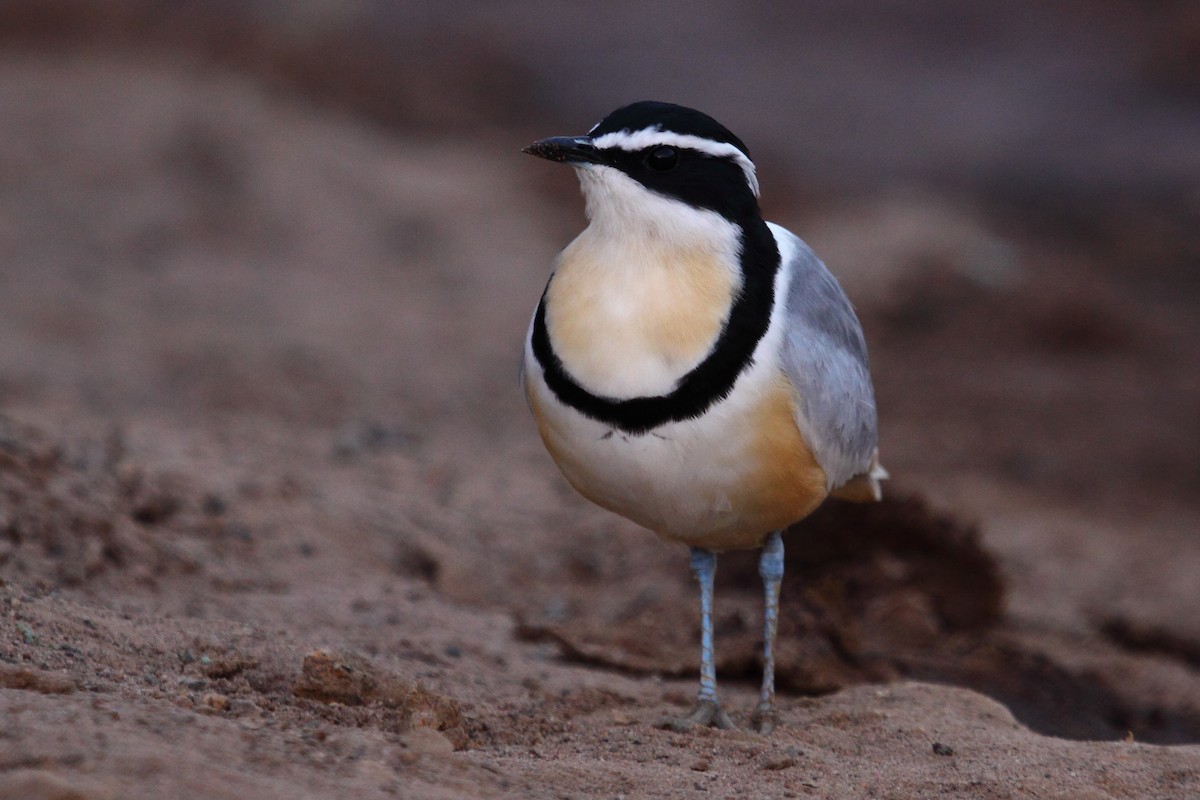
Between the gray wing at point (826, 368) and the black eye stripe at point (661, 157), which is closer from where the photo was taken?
the black eye stripe at point (661, 157)

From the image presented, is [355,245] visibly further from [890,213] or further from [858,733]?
[858,733]

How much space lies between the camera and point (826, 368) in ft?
13.7

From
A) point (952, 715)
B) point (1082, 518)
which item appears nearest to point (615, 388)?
point (952, 715)

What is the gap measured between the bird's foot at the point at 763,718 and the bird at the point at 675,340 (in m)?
0.70

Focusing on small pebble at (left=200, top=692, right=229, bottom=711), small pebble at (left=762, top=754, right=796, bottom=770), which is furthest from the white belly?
small pebble at (left=200, top=692, right=229, bottom=711)

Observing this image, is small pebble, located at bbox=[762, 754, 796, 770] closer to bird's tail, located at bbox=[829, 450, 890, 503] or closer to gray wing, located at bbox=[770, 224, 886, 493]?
gray wing, located at bbox=[770, 224, 886, 493]

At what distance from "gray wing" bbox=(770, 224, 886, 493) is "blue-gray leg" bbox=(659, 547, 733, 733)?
0.50 metres

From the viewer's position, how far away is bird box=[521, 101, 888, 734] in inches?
151

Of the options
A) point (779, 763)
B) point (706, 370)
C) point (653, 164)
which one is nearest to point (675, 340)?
point (706, 370)

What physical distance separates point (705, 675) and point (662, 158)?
5.41ft

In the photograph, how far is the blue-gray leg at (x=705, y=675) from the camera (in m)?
4.34

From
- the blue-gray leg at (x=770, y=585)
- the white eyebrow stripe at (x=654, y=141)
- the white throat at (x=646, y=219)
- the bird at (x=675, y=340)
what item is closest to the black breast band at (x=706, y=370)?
the bird at (x=675, y=340)

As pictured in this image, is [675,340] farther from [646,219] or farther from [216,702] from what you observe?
[216,702]

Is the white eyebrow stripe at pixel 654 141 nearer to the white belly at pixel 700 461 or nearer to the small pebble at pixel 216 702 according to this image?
the white belly at pixel 700 461
